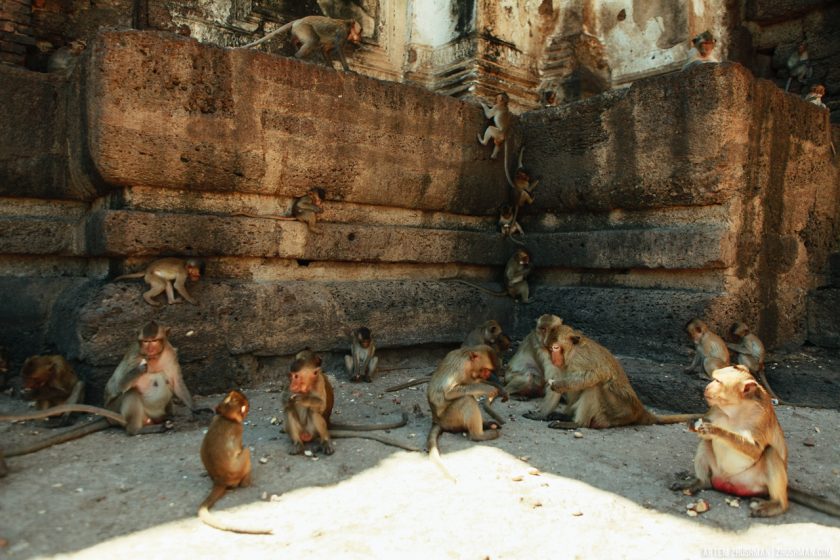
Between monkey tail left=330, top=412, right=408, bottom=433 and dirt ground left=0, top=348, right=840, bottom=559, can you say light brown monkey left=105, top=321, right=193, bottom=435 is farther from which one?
monkey tail left=330, top=412, right=408, bottom=433

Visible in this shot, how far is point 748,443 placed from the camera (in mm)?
2951

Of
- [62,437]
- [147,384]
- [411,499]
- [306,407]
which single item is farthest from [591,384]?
[62,437]

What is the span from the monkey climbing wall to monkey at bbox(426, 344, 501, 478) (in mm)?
1515

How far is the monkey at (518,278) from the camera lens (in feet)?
21.1

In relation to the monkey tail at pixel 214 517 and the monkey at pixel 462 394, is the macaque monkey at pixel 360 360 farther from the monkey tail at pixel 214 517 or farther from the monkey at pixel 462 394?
the monkey tail at pixel 214 517

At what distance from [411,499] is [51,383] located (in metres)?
A: 2.55

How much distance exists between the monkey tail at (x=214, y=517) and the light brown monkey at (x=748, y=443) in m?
2.01

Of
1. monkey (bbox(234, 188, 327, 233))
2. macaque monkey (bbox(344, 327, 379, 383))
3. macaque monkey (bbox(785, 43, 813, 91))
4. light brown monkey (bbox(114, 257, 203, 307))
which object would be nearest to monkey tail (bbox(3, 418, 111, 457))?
light brown monkey (bbox(114, 257, 203, 307))

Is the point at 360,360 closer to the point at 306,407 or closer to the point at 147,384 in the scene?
the point at 306,407

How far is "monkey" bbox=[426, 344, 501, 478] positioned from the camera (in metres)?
4.03

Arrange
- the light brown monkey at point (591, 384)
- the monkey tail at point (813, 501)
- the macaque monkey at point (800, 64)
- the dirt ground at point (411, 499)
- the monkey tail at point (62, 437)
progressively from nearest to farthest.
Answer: the dirt ground at point (411, 499) < the monkey tail at point (813, 501) < the monkey tail at point (62, 437) < the light brown monkey at point (591, 384) < the macaque monkey at point (800, 64)

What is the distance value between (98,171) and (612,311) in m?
4.11

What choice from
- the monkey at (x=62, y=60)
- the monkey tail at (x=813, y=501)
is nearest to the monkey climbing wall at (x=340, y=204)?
the monkey tail at (x=813, y=501)

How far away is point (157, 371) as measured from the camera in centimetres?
405
